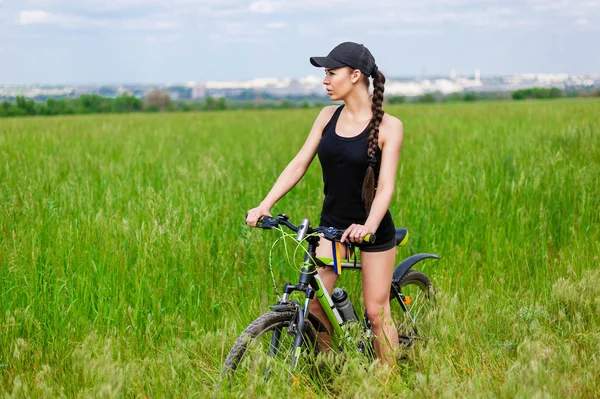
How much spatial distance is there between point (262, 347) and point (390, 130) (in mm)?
1149

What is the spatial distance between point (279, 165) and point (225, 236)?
401 centimetres

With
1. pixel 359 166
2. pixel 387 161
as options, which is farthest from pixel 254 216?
pixel 387 161

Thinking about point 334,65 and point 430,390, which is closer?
point 430,390

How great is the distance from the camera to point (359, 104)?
11.3ft

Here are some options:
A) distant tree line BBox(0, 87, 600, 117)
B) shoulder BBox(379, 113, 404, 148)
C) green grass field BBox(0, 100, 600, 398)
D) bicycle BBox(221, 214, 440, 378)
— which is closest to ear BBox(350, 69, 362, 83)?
shoulder BBox(379, 113, 404, 148)

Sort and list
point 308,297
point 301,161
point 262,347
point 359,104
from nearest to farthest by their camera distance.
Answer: point 262,347 → point 308,297 → point 359,104 → point 301,161

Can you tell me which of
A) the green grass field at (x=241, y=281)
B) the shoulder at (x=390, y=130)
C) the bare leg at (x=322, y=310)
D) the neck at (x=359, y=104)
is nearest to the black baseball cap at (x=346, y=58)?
the neck at (x=359, y=104)

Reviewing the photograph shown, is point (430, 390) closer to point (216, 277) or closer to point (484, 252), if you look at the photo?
point (216, 277)

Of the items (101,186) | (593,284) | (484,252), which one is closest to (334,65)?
(593,284)

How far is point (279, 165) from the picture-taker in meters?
9.23

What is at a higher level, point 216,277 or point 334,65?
point 334,65

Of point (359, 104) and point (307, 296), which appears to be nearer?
point (307, 296)

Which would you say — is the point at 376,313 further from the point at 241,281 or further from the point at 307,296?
the point at 241,281

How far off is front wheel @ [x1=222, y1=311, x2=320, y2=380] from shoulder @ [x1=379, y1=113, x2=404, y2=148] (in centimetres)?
90
